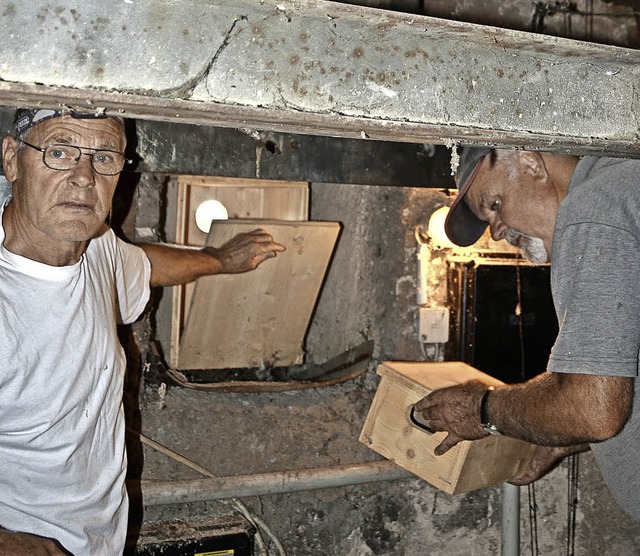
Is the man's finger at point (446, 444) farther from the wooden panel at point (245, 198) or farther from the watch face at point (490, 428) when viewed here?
the wooden panel at point (245, 198)

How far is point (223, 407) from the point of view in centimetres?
262

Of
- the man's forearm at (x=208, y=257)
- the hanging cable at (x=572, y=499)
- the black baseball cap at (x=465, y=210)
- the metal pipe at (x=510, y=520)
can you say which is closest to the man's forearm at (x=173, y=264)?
the man's forearm at (x=208, y=257)

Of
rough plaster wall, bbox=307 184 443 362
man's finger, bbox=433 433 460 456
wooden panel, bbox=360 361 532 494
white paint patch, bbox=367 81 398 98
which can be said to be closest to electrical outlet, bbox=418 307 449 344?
rough plaster wall, bbox=307 184 443 362

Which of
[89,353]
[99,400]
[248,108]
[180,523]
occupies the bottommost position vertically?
[180,523]

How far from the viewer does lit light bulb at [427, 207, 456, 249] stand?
2855 millimetres

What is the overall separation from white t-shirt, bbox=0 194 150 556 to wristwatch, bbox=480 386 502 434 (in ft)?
3.49

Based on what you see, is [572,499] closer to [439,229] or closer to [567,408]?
[439,229]

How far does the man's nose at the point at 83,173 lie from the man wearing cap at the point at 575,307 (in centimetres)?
108

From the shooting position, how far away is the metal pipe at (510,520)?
109 inches

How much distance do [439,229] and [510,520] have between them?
1.26m

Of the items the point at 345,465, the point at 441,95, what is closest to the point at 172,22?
the point at 441,95

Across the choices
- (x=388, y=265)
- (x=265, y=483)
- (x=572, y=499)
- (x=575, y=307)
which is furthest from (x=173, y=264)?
(x=572, y=499)

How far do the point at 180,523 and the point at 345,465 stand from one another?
2.25ft

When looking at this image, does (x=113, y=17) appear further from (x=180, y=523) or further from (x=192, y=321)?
(x=192, y=321)
